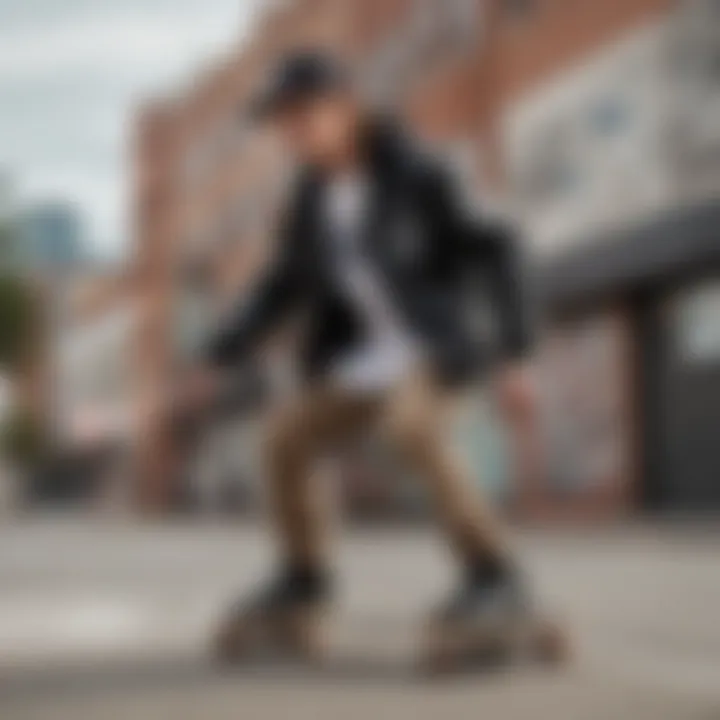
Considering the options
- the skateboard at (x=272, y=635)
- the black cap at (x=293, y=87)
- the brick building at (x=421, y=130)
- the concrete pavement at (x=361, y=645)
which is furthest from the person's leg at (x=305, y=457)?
the brick building at (x=421, y=130)

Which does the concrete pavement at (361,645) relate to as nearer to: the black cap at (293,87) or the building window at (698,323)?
the black cap at (293,87)

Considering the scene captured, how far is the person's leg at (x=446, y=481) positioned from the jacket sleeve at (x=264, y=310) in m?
0.39

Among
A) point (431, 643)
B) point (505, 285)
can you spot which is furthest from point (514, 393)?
point (431, 643)

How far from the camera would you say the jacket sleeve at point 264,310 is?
12.3 ft

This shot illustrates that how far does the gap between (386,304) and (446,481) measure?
1.29 ft

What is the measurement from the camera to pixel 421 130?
9.84 metres

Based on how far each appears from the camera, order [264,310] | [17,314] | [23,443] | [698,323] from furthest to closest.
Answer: [23,443] → [17,314] → [698,323] → [264,310]

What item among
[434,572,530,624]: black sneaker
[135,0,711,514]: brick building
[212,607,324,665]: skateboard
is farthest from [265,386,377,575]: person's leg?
[135,0,711,514]: brick building

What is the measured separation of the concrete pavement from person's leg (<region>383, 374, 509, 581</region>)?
0.26m

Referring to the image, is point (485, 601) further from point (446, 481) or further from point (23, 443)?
point (23, 443)

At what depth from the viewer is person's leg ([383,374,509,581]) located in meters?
3.49

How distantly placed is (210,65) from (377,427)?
20490 mm

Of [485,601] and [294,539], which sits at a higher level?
[294,539]

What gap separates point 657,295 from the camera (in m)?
15.5
